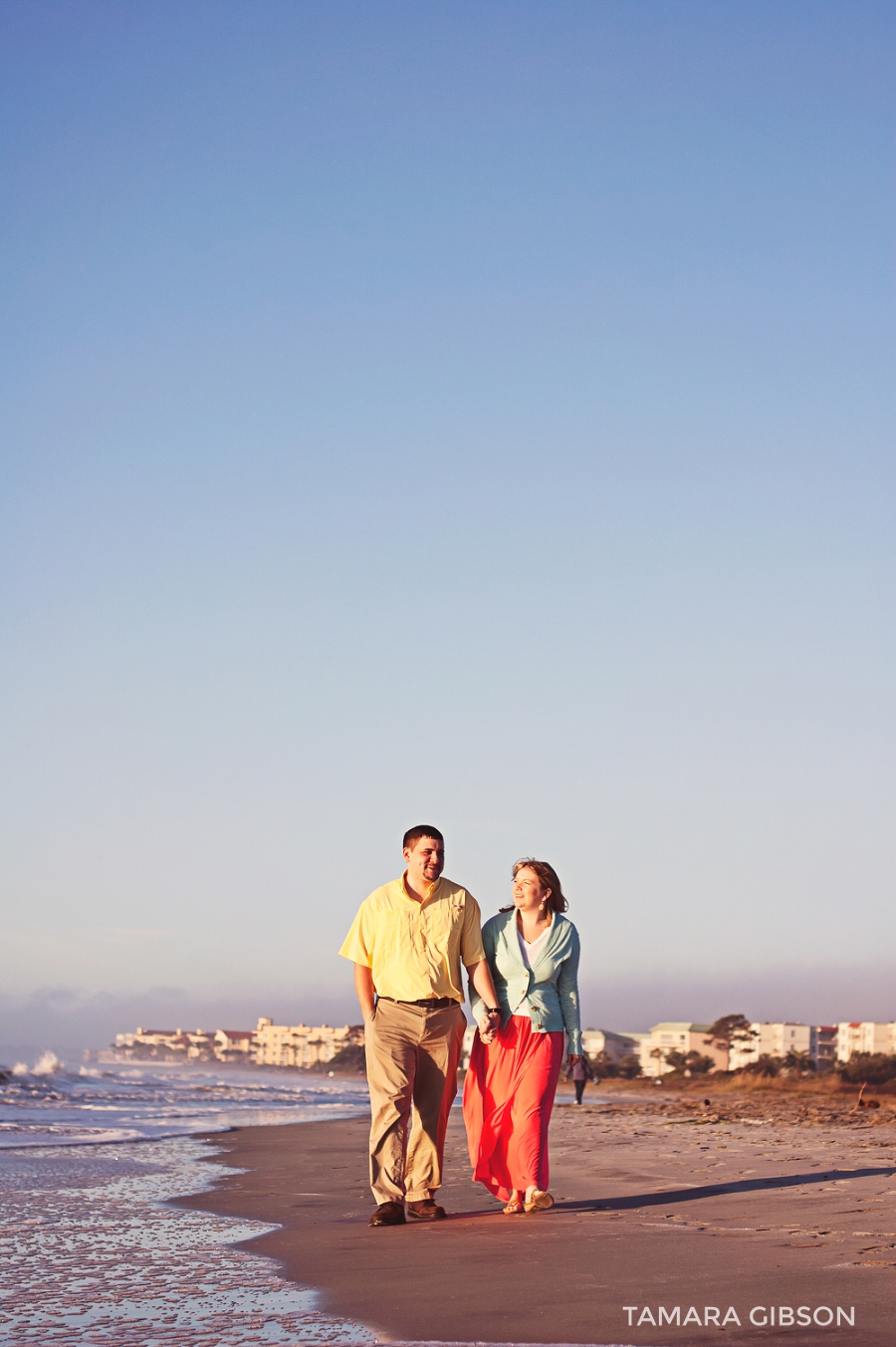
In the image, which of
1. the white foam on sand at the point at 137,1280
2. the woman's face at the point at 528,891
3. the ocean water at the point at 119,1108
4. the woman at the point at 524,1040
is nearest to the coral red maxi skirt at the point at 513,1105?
the woman at the point at 524,1040

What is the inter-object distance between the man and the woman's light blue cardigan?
124 millimetres

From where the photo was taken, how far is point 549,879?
22.1ft

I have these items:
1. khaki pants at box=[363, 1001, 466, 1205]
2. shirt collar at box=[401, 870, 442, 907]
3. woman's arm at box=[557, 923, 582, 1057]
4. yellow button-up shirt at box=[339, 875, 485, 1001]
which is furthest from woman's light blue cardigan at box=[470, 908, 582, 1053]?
shirt collar at box=[401, 870, 442, 907]

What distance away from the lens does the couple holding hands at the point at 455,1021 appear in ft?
20.8

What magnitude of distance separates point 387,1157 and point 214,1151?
763 centimetres

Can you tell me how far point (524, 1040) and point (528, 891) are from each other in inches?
30.4

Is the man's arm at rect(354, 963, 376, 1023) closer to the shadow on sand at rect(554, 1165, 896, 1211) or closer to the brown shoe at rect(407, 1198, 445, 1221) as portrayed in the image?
the brown shoe at rect(407, 1198, 445, 1221)

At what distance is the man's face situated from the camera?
255 inches

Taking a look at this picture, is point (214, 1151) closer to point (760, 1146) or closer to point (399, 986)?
point (760, 1146)

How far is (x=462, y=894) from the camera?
263 inches

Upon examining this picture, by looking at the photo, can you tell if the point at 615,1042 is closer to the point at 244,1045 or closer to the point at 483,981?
the point at 244,1045

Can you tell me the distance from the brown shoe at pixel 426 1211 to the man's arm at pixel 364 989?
946 millimetres

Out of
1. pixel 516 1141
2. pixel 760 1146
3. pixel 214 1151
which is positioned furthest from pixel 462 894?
pixel 214 1151

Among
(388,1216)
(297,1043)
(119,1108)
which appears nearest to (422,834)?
(388,1216)
